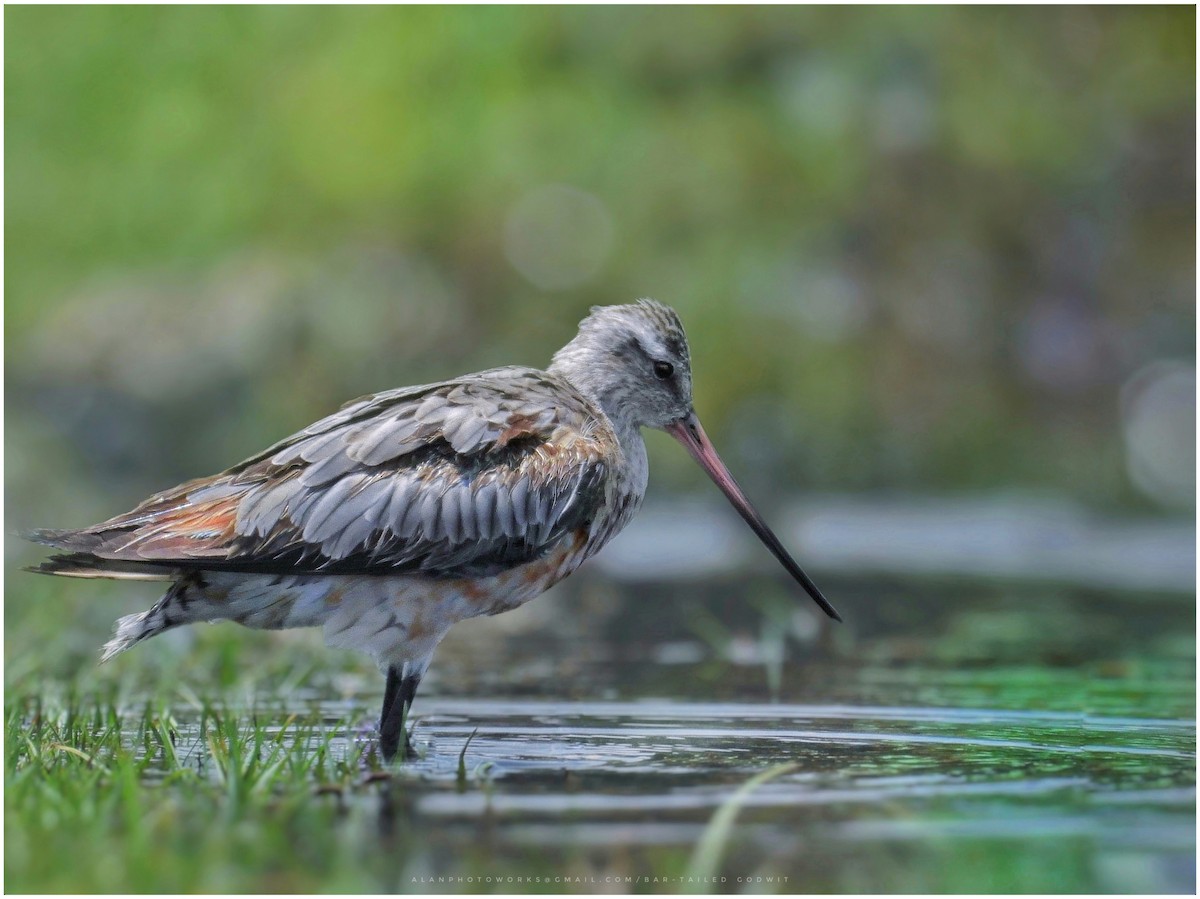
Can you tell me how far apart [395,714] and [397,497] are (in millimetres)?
813

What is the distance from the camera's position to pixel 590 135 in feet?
63.6

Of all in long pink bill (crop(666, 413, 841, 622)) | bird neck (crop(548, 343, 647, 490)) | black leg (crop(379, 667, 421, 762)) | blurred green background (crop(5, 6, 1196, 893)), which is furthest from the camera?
blurred green background (crop(5, 6, 1196, 893))

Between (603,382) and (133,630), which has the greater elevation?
(603,382)

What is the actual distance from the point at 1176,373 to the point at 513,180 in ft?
26.0

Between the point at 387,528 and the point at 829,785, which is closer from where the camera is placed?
the point at 829,785

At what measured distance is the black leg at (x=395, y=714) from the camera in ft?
19.9

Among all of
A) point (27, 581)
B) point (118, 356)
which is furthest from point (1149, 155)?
point (27, 581)

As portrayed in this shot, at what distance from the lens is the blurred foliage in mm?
17812

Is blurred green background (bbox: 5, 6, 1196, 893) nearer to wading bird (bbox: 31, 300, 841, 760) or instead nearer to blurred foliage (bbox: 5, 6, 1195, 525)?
blurred foliage (bbox: 5, 6, 1195, 525)

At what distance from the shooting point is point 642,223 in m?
18.5

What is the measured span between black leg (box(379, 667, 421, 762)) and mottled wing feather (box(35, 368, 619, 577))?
17.4 inches

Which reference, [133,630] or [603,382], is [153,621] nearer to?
[133,630]

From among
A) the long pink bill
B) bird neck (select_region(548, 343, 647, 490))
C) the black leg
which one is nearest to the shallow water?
the black leg

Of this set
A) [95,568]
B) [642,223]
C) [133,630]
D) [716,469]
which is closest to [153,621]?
[133,630]
